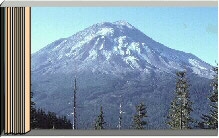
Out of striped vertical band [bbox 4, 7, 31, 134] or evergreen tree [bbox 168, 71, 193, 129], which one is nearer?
striped vertical band [bbox 4, 7, 31, 134]

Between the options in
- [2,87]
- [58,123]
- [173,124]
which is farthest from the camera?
[58,123]

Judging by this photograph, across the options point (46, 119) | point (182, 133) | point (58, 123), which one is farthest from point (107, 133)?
point (58, 123)

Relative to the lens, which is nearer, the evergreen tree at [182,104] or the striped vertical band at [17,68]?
the striped vertical band at [17,68]

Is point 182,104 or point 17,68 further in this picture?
point 182,104

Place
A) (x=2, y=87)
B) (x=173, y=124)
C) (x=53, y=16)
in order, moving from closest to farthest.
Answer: (x=2, y=87)
(x=173, y=124)
(x=53, y=16)

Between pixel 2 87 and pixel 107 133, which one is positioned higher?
pixel 2 87

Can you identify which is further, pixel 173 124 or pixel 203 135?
pixel 173 124

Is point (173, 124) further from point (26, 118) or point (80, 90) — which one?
point (80, 90)

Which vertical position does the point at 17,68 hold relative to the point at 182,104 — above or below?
above
